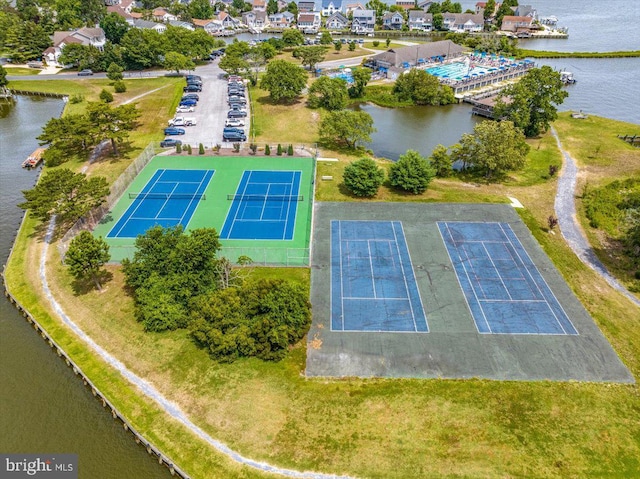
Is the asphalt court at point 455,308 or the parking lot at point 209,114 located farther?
the parking lot at point 209,114

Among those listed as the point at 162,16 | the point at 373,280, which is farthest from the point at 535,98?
the point at 162,16

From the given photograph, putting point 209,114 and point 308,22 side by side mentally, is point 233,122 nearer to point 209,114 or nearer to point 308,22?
point 209,114

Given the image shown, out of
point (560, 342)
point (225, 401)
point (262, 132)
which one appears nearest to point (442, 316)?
point (560, 342)

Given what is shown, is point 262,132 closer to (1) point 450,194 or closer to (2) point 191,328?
(1) point 450,194

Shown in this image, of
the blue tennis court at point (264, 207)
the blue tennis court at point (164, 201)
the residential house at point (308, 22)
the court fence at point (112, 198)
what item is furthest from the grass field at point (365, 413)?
the residential house at point (308, 22)

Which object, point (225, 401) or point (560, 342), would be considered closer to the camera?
point (225, 401)

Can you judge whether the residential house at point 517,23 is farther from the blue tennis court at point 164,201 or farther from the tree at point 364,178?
the blue tennis court at point 164,201
